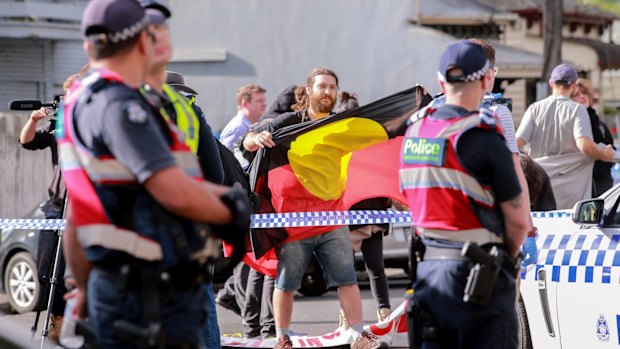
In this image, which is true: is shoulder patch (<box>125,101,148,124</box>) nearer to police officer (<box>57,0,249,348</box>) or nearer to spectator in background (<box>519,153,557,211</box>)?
police officer (<box>57,0,249,348</box>)

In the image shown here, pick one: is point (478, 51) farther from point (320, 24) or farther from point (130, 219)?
point (320, 24)

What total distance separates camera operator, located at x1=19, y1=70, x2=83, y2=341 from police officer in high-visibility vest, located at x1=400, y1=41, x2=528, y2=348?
11.5ft

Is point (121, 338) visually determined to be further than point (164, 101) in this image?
No

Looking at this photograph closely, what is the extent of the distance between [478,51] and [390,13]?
78.7ft

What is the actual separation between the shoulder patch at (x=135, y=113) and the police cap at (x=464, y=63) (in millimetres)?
1776

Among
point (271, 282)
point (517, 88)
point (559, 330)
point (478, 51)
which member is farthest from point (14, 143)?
point (517, 88)

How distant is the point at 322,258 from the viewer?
8.60 meters

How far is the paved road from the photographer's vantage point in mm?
10656

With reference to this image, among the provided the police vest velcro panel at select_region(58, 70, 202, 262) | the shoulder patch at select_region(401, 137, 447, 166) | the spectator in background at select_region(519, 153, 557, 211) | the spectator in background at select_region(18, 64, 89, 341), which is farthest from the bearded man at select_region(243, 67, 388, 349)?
the police vest velcro panel at select_region(58, 70, 202, 262)

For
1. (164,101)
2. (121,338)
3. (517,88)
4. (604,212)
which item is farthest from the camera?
(517,88)

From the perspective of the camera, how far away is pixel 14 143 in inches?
715

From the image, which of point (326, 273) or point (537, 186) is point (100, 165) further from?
point (537, 186)

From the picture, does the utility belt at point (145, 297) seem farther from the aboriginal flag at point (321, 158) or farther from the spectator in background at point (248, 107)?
the spectator in background at point (248, 107)

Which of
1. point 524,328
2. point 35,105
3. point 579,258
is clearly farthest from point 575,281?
point 35,105
